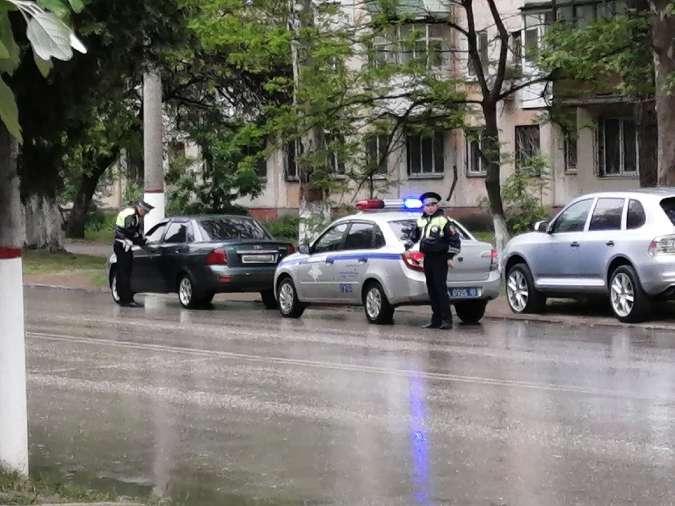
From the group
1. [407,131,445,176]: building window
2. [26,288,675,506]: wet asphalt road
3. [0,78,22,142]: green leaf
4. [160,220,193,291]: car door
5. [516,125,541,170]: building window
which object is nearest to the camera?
[0,78,22,142]: green leaf

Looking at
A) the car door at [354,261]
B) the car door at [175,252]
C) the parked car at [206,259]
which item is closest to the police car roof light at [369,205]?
the car door at [354,261]

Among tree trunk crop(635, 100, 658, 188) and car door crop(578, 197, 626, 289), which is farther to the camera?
tree trunk crop(635, 100, 658, 188)

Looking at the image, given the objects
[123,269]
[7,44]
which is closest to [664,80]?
[123,269]

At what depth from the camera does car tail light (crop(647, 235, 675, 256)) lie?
691 inches

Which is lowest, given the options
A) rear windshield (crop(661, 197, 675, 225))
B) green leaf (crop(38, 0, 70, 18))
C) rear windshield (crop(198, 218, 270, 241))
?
rear windshield (crop(198, 218, 270, 241))

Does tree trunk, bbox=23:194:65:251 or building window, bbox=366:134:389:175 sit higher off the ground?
building window, bbox=366:134:389:175

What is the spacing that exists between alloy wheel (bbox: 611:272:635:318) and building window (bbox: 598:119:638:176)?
976 inches

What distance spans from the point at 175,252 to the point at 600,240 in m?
7.62

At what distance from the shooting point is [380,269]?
1925 cm

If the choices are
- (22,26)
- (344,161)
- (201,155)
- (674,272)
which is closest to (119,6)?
(22,26)

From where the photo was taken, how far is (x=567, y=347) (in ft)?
52.1

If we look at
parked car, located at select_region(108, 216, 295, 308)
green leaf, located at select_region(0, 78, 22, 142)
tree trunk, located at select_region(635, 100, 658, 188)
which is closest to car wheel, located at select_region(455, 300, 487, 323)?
parked car, located at select_region(108, 216, 295, 308)

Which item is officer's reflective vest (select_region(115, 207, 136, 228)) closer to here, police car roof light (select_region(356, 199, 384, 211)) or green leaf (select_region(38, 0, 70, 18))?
police car roof light (select_region(356, 199, 384, 211))

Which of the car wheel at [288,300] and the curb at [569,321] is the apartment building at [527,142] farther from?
the curb at [569,321]
